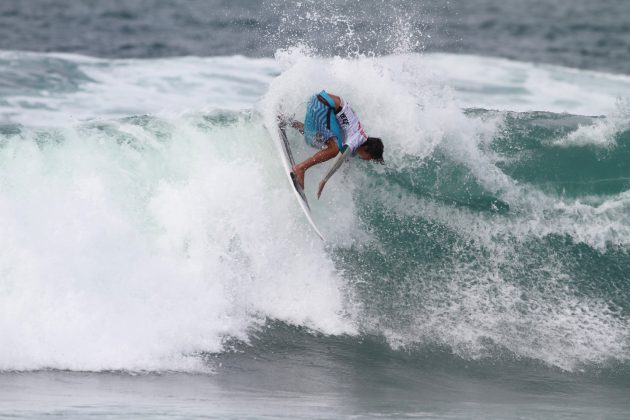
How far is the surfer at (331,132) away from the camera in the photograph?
33.8 ft

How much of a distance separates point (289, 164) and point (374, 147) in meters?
0.98

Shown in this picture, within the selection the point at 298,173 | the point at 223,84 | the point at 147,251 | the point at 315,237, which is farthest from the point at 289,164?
the point at 223,84

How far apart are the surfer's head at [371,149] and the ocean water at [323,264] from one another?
0.73 meters

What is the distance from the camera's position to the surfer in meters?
10.3

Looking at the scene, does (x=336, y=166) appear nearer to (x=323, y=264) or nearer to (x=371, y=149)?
(x=371, y=149)

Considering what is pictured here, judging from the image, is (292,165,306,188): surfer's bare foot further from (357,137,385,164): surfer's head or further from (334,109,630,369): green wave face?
(334,109,630,369): green wave face

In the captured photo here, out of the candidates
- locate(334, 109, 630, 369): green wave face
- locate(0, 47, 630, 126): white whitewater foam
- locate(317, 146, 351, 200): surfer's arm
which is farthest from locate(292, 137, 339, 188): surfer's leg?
locate(0, 47, 630, 126): white whitewater foam

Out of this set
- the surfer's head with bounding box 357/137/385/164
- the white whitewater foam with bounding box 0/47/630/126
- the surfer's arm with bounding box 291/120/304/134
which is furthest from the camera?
the white whitewater foam with bounding box 0/47/630/126

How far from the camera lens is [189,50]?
23125mm

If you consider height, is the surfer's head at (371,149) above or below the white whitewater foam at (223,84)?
above

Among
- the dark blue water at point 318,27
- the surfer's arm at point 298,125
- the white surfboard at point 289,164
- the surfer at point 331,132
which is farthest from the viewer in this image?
the dark blue water at point 318,27

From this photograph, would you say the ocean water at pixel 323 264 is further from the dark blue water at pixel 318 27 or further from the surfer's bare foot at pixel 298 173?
the dark blue water at pixel 318 27

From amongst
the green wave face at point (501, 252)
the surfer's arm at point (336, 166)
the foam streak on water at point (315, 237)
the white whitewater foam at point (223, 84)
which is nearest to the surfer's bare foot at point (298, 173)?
the surfer's arm at point (336, 166)

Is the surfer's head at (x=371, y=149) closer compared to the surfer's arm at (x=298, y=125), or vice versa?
the surfer's head at (x=371, y=149)
